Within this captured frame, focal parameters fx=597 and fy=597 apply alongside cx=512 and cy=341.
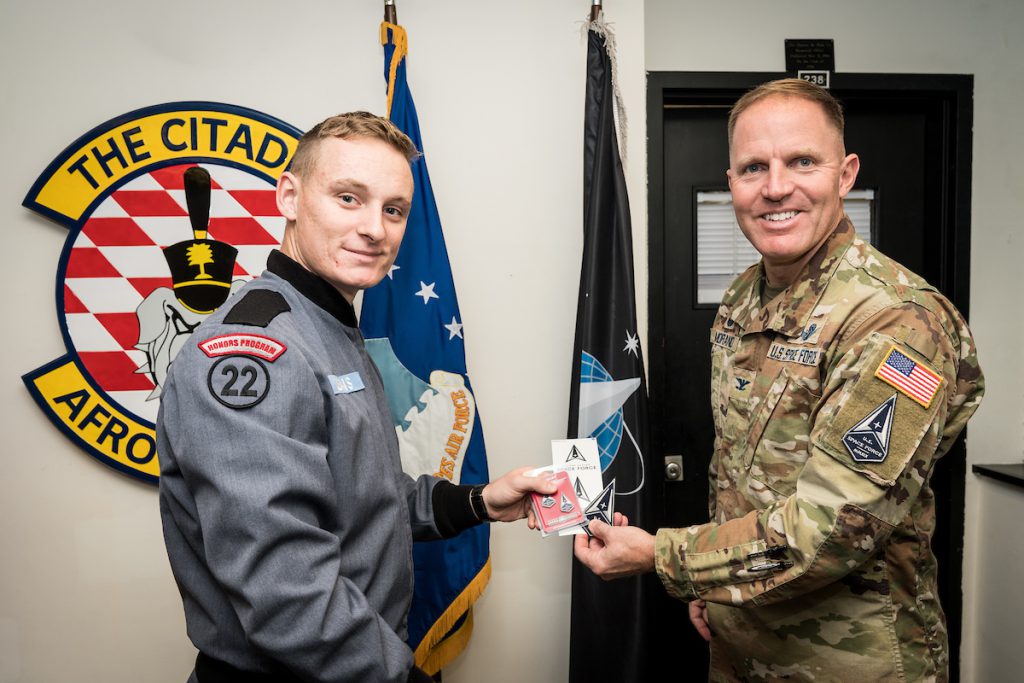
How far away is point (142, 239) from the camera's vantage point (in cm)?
171

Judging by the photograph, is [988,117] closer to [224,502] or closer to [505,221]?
[505,221]

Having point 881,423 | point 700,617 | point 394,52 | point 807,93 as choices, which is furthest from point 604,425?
point 394,52

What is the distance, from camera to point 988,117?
6.68ft

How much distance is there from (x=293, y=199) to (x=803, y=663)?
4.22ft

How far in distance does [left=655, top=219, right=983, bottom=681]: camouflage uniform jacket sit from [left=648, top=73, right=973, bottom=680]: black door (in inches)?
31.2

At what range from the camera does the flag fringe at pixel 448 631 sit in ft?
5.44

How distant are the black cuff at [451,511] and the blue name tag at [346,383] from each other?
415 millimetres

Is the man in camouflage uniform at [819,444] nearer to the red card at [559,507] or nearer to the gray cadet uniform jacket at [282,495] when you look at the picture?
the red card at [559,507]

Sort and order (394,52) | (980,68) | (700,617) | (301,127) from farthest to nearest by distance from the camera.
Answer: (980,68)
(301,127)
(394,52)
(700,617)

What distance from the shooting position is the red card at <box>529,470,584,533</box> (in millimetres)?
1245

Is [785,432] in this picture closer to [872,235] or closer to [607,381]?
[607,381]

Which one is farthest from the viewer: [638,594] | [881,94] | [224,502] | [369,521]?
[881,94]

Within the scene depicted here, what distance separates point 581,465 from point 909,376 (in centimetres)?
62

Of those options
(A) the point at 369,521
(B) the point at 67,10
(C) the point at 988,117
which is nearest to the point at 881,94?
(C) the point at 988,117
